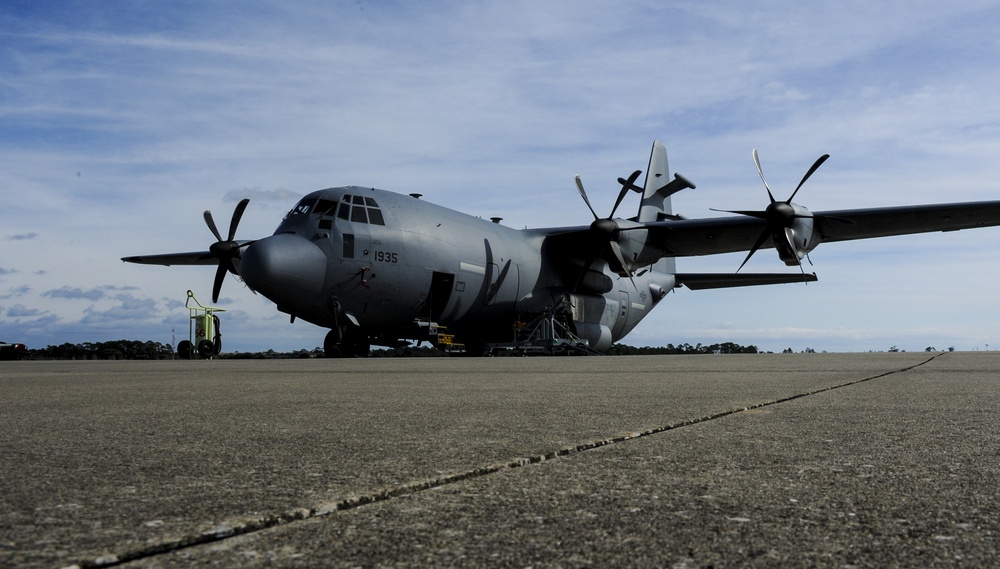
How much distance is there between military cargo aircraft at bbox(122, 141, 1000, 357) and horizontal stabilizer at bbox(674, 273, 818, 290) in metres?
0.08

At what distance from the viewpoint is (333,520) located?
6.31ft

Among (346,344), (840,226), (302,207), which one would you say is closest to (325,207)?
(302,207)

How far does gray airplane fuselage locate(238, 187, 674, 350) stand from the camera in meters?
18.6

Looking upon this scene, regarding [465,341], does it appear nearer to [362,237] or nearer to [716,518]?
[362,237]

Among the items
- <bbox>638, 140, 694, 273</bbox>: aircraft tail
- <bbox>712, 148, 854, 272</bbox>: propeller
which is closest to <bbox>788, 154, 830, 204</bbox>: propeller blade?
<bbox>712, 148, 854, 272</bbox>: propeller

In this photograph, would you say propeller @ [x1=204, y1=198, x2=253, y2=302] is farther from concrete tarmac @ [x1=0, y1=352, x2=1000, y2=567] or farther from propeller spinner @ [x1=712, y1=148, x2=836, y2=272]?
concrete tarmac @ [x1=0, y1=352, x2=1000, y2=567]

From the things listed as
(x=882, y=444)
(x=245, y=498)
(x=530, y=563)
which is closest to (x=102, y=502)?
(x=245, y=498)

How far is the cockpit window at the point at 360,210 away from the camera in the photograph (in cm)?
1945

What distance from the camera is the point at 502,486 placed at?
2.38m

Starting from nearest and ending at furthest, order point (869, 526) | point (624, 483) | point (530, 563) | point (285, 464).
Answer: point (530, 563) → point (869, 526) → point (624, 483) → point (285, 464)

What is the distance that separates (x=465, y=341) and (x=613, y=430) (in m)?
22.2

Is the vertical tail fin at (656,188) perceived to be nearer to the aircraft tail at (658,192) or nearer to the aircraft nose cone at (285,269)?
the aircraft tail at (658,192)

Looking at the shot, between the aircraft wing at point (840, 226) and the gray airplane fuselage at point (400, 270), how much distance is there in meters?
3.13

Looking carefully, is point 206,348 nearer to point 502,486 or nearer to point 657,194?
point 657,194
